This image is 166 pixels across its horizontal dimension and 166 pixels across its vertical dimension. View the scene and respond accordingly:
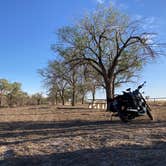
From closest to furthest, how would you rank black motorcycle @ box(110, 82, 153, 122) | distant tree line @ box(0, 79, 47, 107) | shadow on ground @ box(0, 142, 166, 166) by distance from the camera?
shadow on ground @ box(0, 142, 166, 166), black motorcycle @ box(110, 82, 153, 122), distant tree line @ box(0, 79, 47, 107)

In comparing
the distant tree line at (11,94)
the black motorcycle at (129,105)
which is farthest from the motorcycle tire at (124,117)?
the distant tree line at (11,94)

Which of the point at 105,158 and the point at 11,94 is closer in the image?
the point at 105,158

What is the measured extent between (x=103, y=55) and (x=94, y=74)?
357cm

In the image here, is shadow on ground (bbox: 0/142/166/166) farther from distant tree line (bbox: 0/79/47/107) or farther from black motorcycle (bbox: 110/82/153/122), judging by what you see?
distant tree line (bbox: 0/79/47/107)

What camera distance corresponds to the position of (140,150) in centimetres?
611

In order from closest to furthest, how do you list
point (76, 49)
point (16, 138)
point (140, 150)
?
point (140, 150) < point (16, 138) < point (76, 49)

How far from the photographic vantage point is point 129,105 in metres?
12.1

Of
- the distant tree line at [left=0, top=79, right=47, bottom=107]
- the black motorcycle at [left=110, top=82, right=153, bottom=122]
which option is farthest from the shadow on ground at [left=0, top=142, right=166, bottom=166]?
the distant tree line at [left=0, top=79, right=47, bottom=107]

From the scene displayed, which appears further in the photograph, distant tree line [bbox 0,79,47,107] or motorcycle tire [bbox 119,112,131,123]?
distant tree line [bbox 0,79,47,107]

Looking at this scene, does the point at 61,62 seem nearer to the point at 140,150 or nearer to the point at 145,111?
the point at 145,111

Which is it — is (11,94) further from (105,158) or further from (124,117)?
(105,158)

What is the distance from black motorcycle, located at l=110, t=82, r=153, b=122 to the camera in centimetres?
1205

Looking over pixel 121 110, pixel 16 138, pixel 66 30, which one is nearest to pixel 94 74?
pixel 66 30

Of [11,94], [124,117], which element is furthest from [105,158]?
[11,94]
